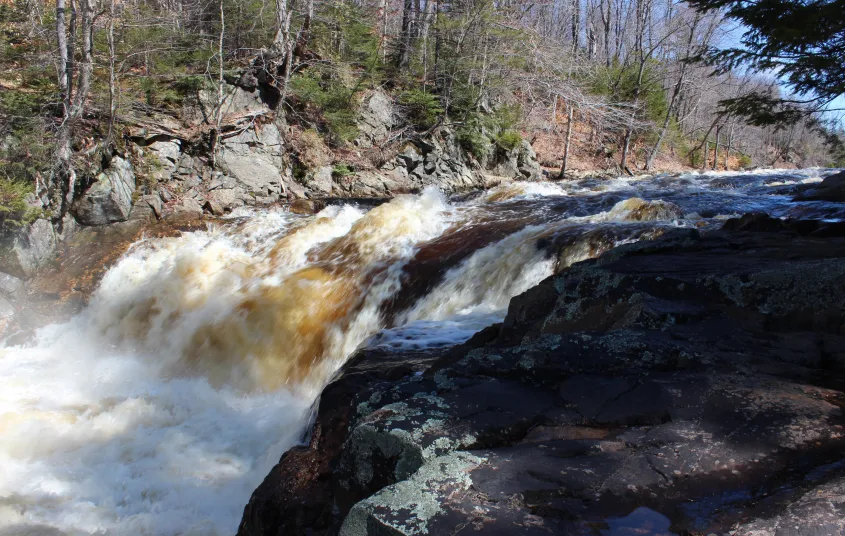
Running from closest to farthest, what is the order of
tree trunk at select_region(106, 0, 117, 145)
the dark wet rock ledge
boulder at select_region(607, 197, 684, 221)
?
the dark wet rock ledge, boulder at select_region(607, 197, 684, 221), tree trunk at select_region(106, 0, 117, 145)

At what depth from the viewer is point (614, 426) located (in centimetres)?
192

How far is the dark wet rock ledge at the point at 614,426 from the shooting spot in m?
1.49

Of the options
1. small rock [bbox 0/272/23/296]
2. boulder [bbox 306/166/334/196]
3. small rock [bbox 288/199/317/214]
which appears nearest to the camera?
small rock [bbox 0/272/23/296]

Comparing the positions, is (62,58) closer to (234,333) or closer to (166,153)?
(166,153)

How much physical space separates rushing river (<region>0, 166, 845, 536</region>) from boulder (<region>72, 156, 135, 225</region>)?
1065 millimetres

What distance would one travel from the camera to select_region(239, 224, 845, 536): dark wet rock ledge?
1485mm

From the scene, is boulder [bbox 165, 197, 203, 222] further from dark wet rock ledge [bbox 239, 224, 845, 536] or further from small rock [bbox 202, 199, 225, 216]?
dark wet rock ledge [bbox 239, 224, 845, 536]

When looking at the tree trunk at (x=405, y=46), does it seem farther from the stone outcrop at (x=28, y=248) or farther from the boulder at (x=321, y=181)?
the stone outcrop at (x=28, y=248)

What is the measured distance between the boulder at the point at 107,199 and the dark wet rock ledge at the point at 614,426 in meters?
9.71

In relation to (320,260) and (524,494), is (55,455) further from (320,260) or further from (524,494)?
(524,494)

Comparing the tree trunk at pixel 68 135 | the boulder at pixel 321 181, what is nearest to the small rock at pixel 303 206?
the boulder at pixel 321 181

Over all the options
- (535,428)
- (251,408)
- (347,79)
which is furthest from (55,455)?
(347,79)

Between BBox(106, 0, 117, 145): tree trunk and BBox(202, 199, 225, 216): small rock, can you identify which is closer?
BBox(106, 0, 117, 145): tree trunk

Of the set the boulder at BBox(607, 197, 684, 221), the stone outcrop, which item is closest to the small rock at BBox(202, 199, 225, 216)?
the stone outcrop
